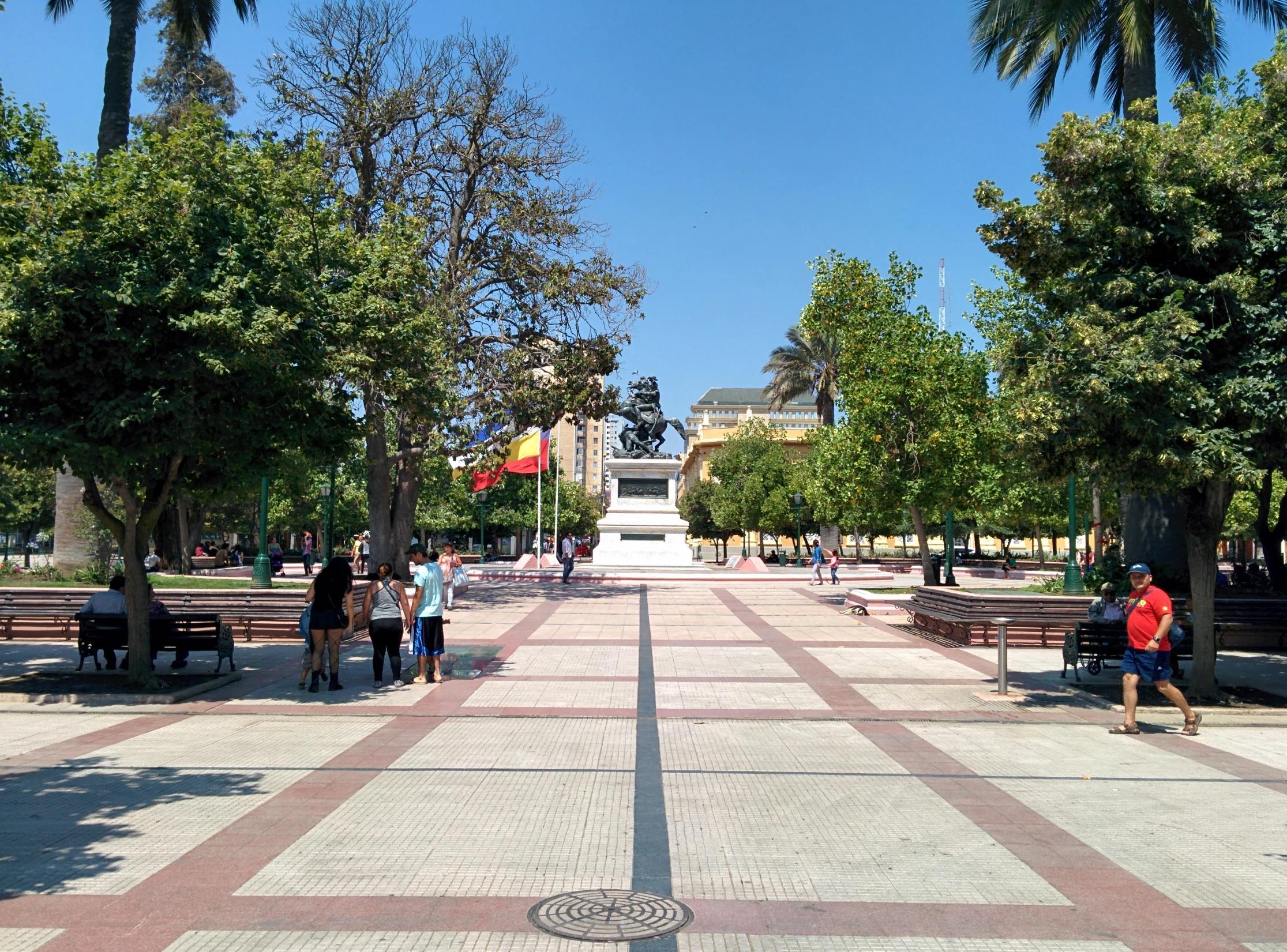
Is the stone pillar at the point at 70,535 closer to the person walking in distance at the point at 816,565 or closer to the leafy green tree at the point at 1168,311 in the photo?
the leafy green tree at the point at 1168,311

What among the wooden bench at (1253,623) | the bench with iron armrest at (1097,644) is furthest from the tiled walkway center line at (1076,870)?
the wooden bench at (1253,623)

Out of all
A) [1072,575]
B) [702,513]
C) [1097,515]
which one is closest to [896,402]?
[1072,575]

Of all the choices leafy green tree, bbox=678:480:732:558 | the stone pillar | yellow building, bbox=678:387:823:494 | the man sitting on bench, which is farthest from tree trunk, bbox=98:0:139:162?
yellow building, bbox=678:387:823:494

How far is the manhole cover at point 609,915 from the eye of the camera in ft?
15.9

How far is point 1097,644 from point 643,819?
892cm

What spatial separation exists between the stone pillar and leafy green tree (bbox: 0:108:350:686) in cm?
954

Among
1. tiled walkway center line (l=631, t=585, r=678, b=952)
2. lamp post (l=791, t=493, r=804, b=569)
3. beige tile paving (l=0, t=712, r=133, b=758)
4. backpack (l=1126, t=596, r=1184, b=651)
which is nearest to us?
tiled walkway center line (l=631, t=585, r=678, b=952)

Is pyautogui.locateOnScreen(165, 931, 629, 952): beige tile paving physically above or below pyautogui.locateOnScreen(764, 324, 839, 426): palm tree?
below

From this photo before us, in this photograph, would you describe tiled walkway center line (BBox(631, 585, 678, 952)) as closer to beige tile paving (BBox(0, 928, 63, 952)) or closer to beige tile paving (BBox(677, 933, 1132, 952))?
beige tile paving (BBox(677, 933, 1132, 952))

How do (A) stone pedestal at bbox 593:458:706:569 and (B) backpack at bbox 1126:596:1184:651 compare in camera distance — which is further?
(A) stone pedestal at bbox 593:458:706:569

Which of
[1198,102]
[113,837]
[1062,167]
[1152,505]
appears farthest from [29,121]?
[1152,505]

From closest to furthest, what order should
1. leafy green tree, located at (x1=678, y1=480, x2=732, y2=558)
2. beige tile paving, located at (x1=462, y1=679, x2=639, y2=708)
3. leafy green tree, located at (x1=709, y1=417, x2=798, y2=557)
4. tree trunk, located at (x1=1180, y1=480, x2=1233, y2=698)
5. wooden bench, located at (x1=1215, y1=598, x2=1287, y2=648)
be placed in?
1. beige tile paving, located at (x1=462, y1=679, x2=639, y2=708)
2. tree trunk, located at (x1=1180, y1=480, x2=1233, y2=698)
3. wooden bench, located at (x1=1215, y1=598, x2=1287, y2=648)
4. leafy green tree, located at (x1=709, y1=417, x2=798, y2=557)
5. leafy green tree, located at (x1=678, y1=480, x2=732, y2=558)

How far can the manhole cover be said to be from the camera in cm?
486

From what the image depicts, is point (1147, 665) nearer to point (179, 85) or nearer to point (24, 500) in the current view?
point (179, 85)
